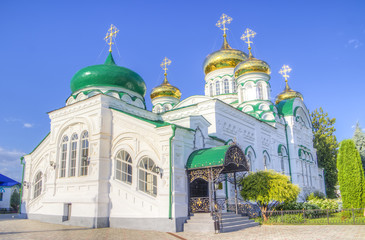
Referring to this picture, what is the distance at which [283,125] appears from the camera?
806 inches

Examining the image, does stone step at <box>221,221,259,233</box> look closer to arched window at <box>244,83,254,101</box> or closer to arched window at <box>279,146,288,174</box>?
arched window at <box>279,146,288,174</box>

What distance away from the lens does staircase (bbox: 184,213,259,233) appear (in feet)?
29.7

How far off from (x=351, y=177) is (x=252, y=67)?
9496 mm

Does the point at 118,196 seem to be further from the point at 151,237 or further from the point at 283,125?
the point at 283,125

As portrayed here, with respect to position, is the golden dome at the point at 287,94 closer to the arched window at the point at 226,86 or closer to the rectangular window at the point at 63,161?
the arched window at the point at 226,86

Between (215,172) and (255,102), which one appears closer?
(215,172)

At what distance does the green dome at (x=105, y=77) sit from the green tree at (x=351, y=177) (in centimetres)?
996

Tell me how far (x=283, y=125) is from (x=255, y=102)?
9.78 ft

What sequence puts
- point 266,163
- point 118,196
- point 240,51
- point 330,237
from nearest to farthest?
point 330,237 → point 118,196 → point 266,163 → point 240,51

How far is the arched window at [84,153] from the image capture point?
38.2 feet

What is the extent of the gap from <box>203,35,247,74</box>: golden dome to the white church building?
5.08 metres

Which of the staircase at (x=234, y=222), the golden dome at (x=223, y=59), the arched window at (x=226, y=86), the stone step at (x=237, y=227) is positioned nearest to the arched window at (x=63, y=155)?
the staircase at (x=234, y=222)

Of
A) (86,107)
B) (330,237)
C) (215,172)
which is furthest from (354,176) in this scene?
(86,107)

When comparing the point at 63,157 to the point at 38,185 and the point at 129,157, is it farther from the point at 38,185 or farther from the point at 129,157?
the point at 129,157
